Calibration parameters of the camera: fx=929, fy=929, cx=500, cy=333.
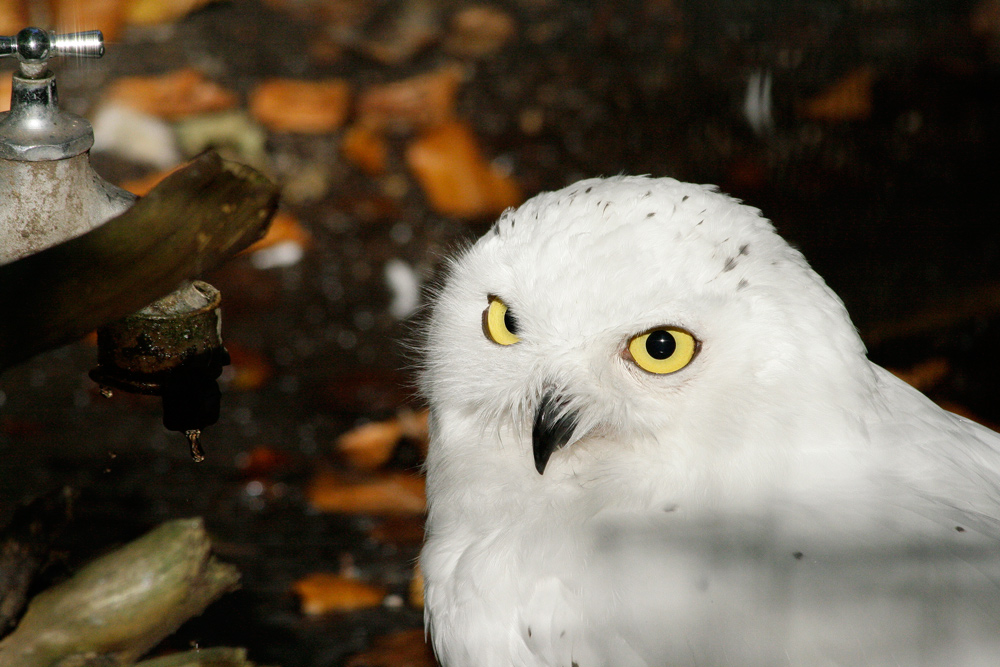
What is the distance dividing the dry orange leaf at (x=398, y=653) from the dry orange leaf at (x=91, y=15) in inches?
87.8

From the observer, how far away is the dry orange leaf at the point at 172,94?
138 inches

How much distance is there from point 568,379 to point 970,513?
0.65 metres

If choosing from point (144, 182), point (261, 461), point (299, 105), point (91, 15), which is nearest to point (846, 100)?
point (299, 105)

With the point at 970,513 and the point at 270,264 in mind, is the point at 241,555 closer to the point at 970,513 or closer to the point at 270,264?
the point at 270,264

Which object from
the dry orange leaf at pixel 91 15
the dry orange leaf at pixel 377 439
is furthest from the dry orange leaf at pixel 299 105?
the dry orange leaf at pixel 377 439

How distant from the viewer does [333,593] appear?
2.32 meters

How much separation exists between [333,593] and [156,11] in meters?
2.51

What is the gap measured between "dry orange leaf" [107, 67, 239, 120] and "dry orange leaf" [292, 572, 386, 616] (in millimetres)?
2003

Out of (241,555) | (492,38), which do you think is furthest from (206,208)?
(492,38)

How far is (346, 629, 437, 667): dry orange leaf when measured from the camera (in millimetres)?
2174

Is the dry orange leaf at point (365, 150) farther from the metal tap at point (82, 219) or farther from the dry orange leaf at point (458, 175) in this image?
the metal tap at point (82, 219)

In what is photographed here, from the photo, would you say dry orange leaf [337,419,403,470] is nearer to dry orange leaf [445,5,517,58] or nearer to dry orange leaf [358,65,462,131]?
dry orange leaf [358,65,462,131]

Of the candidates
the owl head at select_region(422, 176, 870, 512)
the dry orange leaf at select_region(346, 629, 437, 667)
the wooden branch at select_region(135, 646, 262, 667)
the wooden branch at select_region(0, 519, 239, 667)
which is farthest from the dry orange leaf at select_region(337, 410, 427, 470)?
the owl head at select_region(422, 176, 870, 512)

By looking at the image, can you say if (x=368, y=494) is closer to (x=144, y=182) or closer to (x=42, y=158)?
(x=144, y=182)
